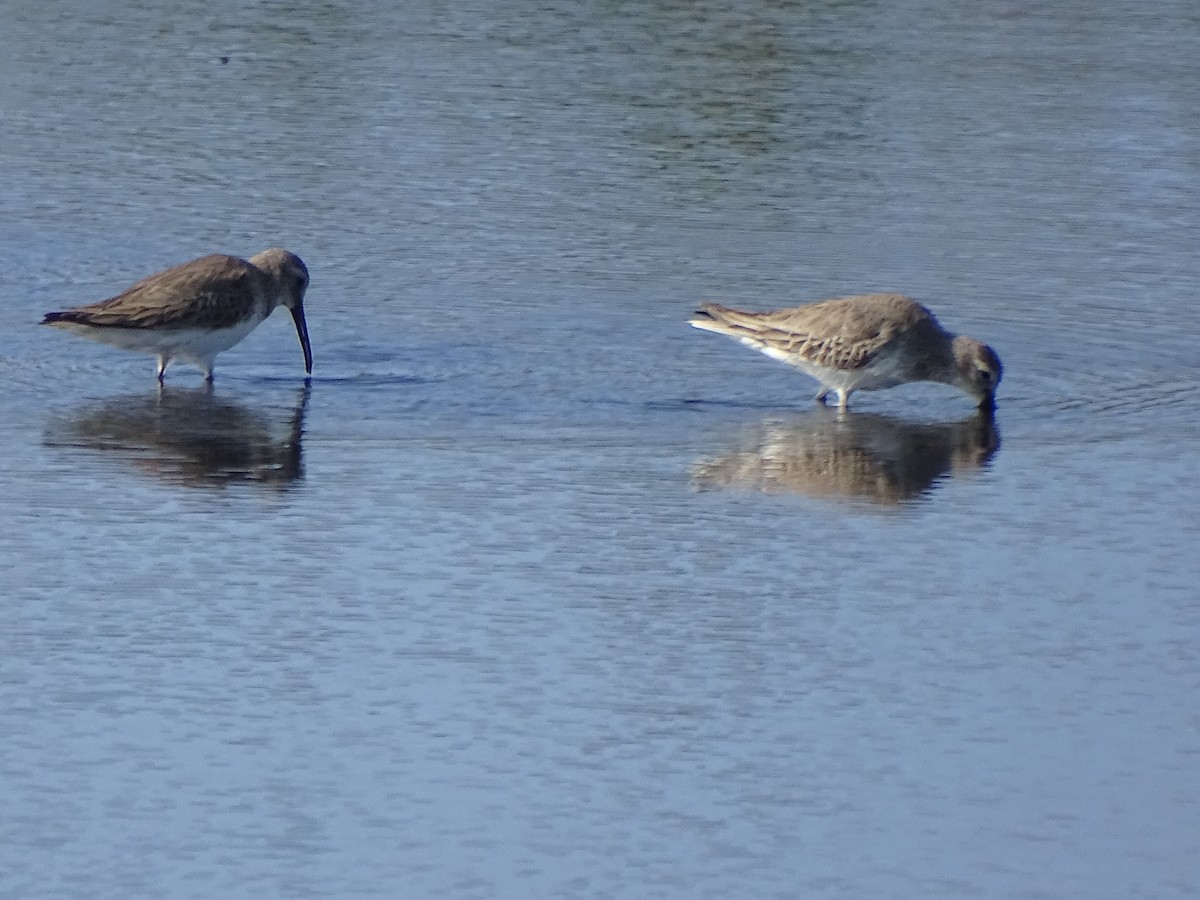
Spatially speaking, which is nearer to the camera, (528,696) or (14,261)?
(528,696)

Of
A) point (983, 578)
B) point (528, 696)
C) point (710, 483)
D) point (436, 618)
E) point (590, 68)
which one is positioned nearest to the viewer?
point (528, 696)

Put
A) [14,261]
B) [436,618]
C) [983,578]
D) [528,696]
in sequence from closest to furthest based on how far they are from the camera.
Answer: [528,696], [436,618], [983,578], [14,261]

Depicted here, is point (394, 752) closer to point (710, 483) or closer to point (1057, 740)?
point (1057, 740)

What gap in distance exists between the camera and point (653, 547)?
11.4 metres

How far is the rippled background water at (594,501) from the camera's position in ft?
27.7

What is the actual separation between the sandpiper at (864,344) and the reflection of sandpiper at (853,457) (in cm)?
21

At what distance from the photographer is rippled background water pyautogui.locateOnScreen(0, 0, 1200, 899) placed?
332 inches

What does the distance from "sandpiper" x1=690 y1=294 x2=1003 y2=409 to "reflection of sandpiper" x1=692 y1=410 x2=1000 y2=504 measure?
21 cm

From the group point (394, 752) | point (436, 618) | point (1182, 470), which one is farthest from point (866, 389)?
point (394, 752)

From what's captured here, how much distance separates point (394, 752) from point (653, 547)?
273 cm

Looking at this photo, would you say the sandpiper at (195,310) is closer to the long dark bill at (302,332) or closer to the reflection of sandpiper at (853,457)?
the long dark bill at (302,332)

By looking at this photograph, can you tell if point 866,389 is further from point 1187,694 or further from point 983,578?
point 1187,694

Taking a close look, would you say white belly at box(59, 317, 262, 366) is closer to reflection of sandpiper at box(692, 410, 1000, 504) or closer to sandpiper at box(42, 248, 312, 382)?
sandpiper at box(42, 248, 312, 382)

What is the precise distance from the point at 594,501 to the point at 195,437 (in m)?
2.29
